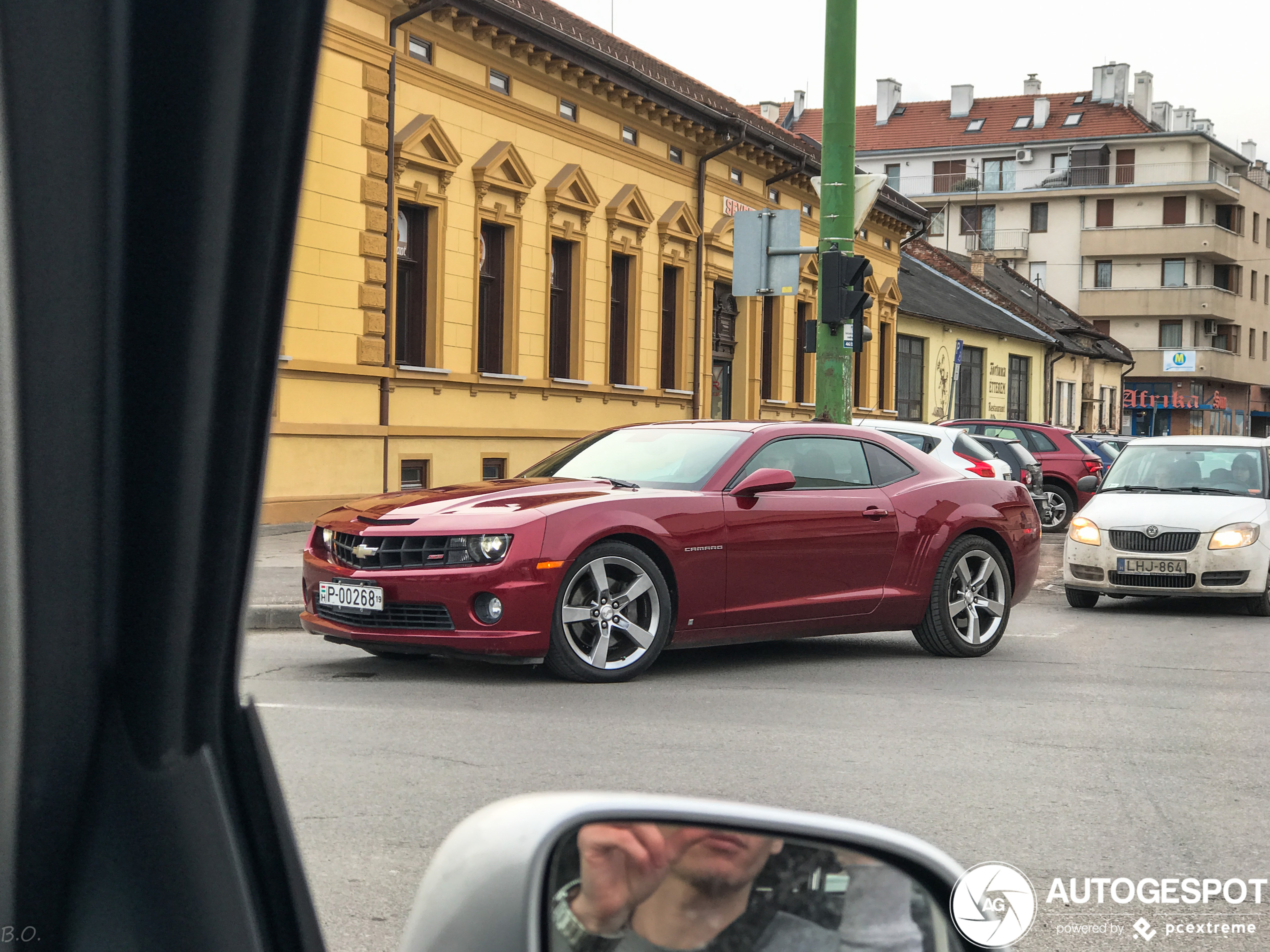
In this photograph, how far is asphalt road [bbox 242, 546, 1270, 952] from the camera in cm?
452

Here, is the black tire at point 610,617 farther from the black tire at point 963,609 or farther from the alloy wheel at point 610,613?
the black tire at point 963,609

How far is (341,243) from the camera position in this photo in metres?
18.2

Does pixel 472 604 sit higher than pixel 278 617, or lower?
higher

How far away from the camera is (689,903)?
1.27 m

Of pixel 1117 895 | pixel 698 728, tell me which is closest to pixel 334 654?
pixel 698 728

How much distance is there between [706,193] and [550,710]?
72.9ft

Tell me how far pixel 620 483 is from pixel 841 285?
6495 millimetres

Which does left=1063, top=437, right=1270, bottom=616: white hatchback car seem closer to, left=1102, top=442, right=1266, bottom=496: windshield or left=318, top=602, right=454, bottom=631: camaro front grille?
left=1102, top=442, right=1266, bottom=496: windshield

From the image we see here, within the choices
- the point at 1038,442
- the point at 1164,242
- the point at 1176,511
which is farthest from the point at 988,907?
the point at 1164,242

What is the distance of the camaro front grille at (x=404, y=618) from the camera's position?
7602mm

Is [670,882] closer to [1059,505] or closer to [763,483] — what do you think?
[763,483]

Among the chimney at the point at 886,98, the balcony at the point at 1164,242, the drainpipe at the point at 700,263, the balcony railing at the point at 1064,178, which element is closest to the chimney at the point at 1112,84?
the balcony railing at the point at 1064,178

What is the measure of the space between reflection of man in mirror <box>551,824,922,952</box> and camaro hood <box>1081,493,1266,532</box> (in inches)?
497

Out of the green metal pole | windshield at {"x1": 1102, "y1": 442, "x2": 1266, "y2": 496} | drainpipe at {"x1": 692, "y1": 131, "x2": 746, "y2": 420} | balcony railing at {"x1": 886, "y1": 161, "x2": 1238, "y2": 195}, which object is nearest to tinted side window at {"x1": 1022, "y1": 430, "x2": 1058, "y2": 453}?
drainpipe at {"x1": 692, "y1": 131, "x2": 746, "y2": 420}
